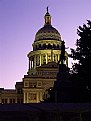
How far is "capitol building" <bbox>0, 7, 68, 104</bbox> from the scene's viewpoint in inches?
3275

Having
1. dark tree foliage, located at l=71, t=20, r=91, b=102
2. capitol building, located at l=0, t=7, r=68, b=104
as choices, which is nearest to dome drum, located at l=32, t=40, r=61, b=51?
capitol building, located at l=0, t=7, r=68, b=104

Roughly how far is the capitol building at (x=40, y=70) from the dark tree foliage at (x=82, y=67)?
40780 millimetres

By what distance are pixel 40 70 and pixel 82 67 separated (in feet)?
189

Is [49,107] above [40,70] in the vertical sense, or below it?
below

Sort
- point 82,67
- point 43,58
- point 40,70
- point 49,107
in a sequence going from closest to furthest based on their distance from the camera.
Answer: point 49,107 → point 82,67 → point 40,70 → point 43,58

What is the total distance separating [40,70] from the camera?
89562 millimetres

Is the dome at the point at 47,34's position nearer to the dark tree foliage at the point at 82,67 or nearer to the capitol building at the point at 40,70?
the capitol building at the point at 40,70

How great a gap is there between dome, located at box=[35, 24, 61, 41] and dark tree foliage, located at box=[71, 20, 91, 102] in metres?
63.8

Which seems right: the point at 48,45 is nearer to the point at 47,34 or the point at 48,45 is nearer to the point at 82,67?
the point at 47,34

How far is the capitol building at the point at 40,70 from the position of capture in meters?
83.2

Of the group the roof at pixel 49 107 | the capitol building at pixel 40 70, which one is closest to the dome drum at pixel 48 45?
the capitol building at pixel 40 70

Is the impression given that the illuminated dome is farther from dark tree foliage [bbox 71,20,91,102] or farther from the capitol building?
dark tree foliage [bbox 71,20,91,102]

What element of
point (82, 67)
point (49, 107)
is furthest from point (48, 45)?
point (49, 107)

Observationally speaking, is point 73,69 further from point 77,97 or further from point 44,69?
point 44,69
